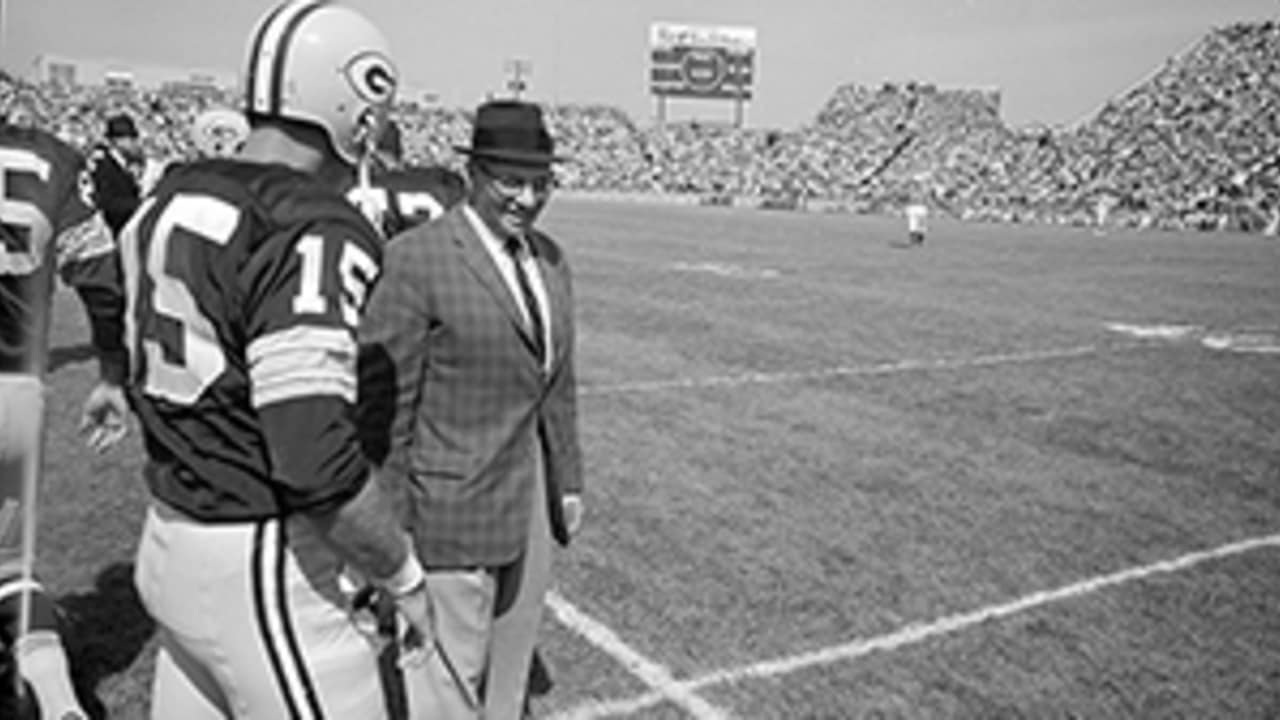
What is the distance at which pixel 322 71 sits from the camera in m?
1.96

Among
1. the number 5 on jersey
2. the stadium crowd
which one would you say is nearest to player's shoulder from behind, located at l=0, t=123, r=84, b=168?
the number 5 on jersey

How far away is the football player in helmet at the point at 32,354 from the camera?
3.00m

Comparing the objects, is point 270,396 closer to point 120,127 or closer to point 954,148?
point 120,127

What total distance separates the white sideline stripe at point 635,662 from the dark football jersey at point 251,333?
2.31 metres

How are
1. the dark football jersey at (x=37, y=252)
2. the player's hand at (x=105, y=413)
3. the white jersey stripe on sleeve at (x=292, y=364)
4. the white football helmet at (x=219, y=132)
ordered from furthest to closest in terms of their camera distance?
1. the white football helmet at (x=219, y=132)
2. the dark football jersey at (x=37, y=252)
3. the player's hand at (x=105, y=413)
4. the white jersey stripe on sleeve at (x=292, y=364)

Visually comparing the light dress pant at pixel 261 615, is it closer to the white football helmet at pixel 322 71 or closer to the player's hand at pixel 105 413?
the white football helmet at pixel 322 71

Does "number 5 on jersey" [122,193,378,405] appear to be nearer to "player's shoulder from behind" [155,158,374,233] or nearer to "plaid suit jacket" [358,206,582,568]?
"player's shoulder from behind" [155,158,374,233]

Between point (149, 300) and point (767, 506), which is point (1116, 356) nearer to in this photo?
point (767, 506)

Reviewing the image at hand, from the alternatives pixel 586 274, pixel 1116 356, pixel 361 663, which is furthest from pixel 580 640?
pixel 586 274

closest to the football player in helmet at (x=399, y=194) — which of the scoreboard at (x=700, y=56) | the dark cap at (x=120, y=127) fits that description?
the dark cap at (x=120, y=127)

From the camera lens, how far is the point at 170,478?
1971 millimetres

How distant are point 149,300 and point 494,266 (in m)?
1.02

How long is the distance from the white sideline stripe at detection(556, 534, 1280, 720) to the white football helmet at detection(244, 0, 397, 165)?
2441 millimetres

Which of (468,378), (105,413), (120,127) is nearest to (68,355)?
(120,127)
